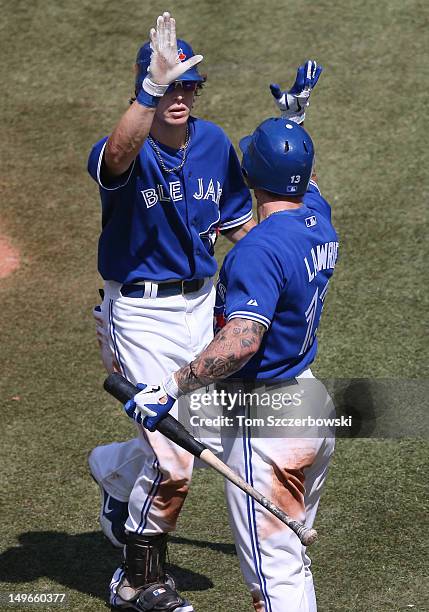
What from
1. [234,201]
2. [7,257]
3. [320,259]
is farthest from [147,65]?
[7,257]

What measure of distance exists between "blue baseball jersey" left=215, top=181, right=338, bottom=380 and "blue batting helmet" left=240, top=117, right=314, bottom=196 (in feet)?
0.41

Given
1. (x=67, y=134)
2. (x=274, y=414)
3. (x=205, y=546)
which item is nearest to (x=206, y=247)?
(x=274, y=414)

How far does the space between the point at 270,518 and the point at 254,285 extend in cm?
102

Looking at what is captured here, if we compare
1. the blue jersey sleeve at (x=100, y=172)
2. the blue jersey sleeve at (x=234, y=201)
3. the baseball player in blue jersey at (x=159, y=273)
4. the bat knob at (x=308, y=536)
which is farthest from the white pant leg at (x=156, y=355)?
the bat knob at (x=308, y=536)

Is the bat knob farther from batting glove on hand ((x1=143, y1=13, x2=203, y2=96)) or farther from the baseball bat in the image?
batting glove on hand ((x1=143, y1=13, x2=203, y2=96))

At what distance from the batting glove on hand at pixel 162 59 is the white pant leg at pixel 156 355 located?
1152mm

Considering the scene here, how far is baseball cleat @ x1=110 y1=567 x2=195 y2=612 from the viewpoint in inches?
226

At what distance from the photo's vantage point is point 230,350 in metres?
4.56

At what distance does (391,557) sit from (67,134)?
19.7ft

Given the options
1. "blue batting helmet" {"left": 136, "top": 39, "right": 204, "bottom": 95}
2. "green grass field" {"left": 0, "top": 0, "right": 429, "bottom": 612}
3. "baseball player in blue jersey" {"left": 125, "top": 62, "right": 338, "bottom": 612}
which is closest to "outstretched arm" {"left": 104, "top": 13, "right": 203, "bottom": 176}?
"blue batting helmet" {"left": 136, "top": 39, "right": 204, "bottom": 95}

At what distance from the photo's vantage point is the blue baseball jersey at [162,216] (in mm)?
5703

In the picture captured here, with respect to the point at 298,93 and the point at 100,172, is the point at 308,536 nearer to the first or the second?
the point at 100,172

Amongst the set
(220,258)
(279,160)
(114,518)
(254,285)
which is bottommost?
(114,518)

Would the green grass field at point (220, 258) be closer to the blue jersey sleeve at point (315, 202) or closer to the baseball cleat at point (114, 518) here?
the baseball cleat at point (114, 518)
